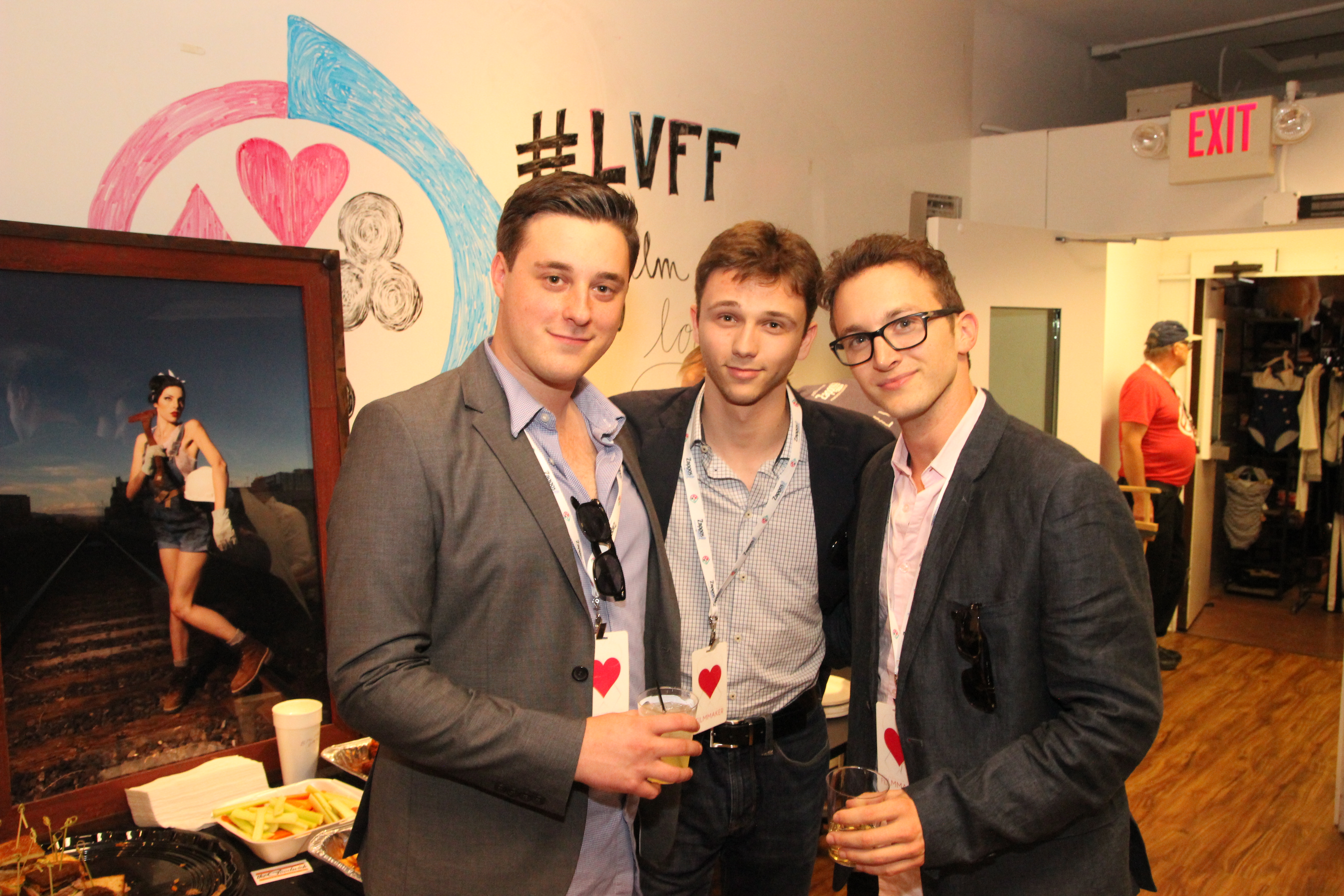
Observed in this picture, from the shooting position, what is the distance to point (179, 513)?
192 centimetres

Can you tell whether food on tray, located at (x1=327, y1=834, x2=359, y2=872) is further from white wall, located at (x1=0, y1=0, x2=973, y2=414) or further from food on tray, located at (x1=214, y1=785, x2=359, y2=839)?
white wall, located at (x1=0, y1=0, x2=973, y2=414)

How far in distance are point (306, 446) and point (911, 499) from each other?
137 cm

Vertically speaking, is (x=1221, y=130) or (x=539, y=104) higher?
(x=1221, y=130)

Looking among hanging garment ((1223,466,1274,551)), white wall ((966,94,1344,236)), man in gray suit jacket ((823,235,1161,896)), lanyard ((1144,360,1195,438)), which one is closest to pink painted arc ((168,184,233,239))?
man in gray suit jacket ((823,235,1161,896))

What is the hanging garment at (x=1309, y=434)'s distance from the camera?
6633 millimetres

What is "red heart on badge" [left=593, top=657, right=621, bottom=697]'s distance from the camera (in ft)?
4.57

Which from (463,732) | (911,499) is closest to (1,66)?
(463,732)

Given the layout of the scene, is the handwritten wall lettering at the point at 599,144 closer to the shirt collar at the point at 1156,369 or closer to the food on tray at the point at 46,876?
the food on tray at the point at 46,876

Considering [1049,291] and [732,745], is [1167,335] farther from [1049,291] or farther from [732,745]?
[732,745]

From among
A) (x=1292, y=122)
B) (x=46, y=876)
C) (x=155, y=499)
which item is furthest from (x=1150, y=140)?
(x=46, y=876)

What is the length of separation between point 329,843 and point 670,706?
0.84 meters

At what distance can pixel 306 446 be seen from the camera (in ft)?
6.95

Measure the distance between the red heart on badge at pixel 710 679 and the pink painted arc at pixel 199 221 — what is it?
1.42 m

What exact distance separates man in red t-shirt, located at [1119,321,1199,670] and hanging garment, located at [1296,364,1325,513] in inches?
69.6
